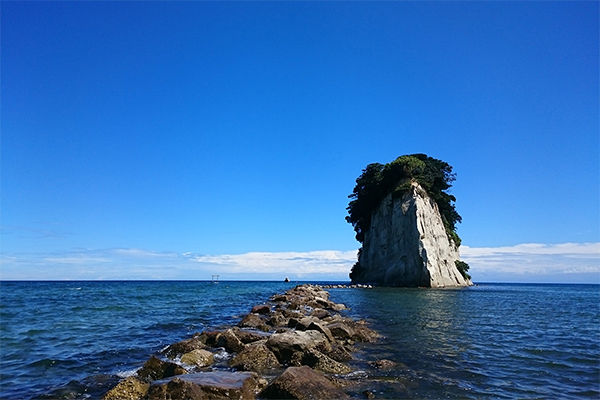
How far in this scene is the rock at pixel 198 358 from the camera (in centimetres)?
1009

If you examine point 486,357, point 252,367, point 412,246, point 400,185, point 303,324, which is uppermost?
point 400,185

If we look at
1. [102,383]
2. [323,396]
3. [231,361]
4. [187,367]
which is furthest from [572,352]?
[102,383]

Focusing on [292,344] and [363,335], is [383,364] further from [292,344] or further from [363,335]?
[363,335]

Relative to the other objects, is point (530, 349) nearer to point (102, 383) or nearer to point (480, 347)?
point (480, 347)

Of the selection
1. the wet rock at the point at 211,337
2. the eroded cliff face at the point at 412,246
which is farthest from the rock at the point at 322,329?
the eroded cliff face at the point at 412,246

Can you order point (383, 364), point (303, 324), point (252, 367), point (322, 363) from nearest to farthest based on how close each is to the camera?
point (322, 363), point (252, 367), point (383, 364), point (303, 324)

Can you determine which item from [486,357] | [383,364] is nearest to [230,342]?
[383,364]

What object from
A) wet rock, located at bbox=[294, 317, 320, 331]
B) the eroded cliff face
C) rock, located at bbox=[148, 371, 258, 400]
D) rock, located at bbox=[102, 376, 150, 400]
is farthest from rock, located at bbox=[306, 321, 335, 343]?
the eroded cliff face

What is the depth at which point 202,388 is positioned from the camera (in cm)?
678

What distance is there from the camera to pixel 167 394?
6719 mm

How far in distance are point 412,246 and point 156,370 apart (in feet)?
160

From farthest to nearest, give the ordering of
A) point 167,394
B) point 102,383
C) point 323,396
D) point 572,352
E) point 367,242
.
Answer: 1. point 367,242
2. point 572,352
3. point 102,383
4. point 323,396
5. point 167,394

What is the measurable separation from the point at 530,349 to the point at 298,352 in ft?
28.3

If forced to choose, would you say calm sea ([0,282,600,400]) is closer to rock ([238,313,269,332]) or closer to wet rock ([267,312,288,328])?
rock ([238,313,269,332])
